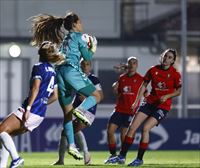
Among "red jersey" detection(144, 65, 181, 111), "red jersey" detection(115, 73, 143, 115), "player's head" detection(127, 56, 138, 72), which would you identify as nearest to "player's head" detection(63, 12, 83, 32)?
"red jersey" detection(144, 65, 181, 111)

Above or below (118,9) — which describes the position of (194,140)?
below

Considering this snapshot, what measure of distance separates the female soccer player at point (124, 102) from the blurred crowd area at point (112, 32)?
60.8 ft

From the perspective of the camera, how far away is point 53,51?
16234mm

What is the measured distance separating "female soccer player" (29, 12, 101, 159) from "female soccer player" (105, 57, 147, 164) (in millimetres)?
3897

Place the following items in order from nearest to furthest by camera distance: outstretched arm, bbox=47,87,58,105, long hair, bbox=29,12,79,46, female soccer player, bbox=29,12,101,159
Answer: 1. outstretched arm, bbox=47,87,58,105
2. female soccer player, bbox=29,12,101,159
3. long hair, bbox=29,12,79,46

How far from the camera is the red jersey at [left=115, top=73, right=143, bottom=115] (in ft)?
73.0

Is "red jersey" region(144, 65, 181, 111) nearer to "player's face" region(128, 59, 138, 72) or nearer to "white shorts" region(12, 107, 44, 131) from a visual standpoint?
"player's face" region(128, 59, 138, 72)

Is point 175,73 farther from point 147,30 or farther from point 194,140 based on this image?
point 147,30

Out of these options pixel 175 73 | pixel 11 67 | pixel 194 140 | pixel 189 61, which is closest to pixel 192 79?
pixel 189 61

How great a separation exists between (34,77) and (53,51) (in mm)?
617

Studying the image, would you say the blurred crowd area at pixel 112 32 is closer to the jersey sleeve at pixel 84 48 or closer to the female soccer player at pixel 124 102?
the female soccer player at pixel 124 102

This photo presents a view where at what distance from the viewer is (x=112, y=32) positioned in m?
42.5

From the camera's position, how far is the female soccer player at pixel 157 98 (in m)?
19.3

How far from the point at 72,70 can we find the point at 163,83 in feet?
8.98
